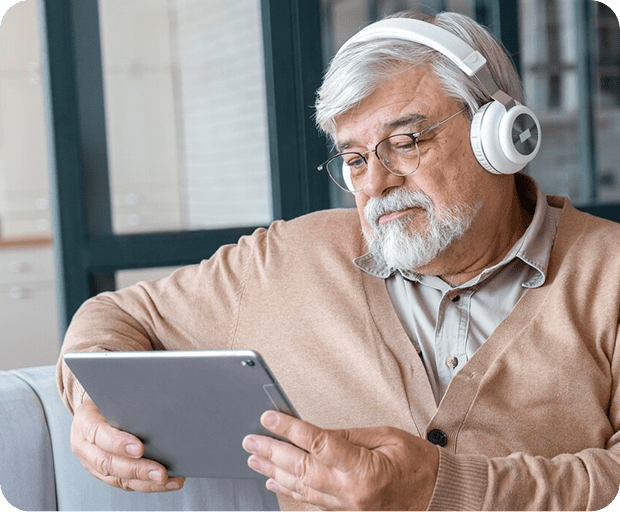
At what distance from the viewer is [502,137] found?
1436 mm

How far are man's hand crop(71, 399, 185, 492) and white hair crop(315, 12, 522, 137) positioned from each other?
66 centimetres

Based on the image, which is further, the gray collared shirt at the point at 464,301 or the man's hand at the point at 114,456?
the gray collared shirt at the point at 464,301

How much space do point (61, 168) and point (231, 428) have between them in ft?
3.45

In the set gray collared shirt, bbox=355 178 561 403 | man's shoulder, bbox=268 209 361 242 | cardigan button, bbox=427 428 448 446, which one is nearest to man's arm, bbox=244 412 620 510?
cardigan button, bbox=427 428 448 446

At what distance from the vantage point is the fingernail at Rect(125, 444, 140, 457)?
1245mm

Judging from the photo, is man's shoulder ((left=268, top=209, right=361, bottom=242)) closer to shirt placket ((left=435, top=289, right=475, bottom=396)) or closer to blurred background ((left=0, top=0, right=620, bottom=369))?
shirt placket ((left=435, top=289, right=475, bottom=396))

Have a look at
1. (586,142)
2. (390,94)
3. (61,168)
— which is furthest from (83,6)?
(586,142)

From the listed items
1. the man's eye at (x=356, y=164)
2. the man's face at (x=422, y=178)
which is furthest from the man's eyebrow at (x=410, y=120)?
the man's eye at (x=356, y=164)

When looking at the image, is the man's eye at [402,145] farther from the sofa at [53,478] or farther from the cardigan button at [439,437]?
the sofa at [53,478]

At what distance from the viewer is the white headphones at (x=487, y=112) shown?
144 cm

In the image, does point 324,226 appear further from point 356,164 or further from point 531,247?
point 531,247

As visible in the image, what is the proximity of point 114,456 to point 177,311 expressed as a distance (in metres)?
0.39

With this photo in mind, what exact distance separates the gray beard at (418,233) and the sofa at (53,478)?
0.49 metres

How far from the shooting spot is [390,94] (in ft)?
4.84
